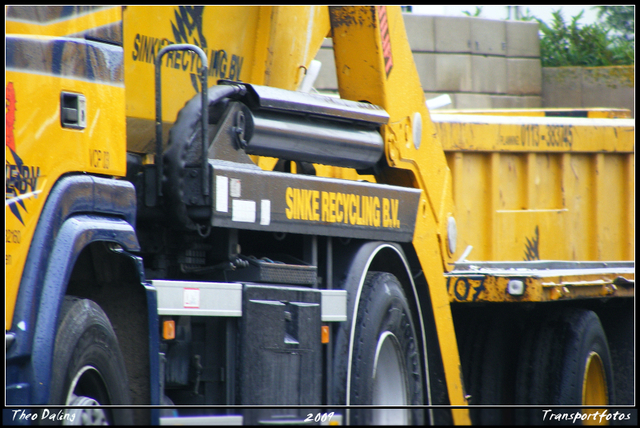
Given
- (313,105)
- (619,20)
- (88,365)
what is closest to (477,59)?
(619,20)

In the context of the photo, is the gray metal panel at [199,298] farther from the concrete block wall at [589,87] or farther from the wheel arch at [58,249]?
the concrete block wall at [589,87]

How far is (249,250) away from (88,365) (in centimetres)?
140

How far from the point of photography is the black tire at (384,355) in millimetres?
4039

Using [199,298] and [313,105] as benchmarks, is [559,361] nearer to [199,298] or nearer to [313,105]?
[313,105]

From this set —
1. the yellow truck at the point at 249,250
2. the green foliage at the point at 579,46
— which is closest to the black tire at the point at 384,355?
the yellow truck at the point at 249,250

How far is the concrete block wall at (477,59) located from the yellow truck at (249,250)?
7284 mm

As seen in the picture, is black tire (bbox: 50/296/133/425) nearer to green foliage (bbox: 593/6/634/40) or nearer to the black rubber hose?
the black rubber hose

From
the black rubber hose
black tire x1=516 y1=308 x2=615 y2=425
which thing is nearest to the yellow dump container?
black tire x1=516 y1=308 x2=615 y2=425

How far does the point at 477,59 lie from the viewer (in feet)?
44.4

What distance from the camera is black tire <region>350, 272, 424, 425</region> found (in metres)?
4.04

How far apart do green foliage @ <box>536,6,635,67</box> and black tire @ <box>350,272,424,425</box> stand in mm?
12505

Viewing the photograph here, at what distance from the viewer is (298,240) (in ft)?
13.5

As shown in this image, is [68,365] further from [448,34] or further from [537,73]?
[537,73]

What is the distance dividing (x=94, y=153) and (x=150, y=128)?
956mm
